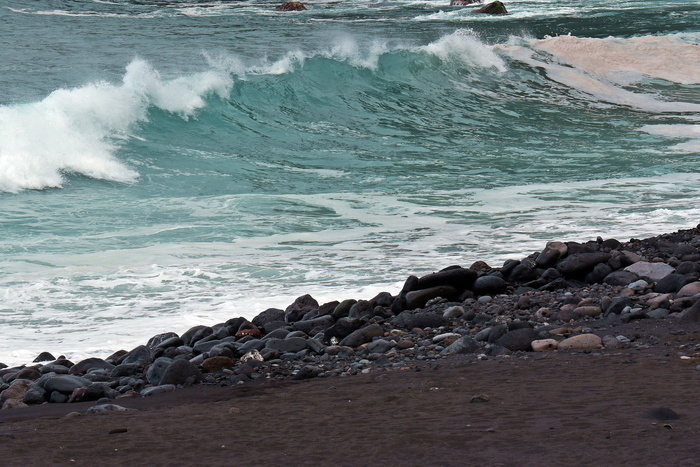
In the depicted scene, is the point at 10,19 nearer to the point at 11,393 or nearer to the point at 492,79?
the point at 492,79

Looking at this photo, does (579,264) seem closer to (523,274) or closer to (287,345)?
(523,274)

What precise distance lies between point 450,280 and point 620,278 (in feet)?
4.05

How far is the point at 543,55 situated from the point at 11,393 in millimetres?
25189

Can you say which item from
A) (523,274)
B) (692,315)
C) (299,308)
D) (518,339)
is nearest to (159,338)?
(299,308)

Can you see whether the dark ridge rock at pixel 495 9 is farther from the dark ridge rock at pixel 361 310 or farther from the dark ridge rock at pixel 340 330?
the dark ridge rock at pixel 340 330

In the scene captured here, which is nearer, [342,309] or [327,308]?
[342,309]

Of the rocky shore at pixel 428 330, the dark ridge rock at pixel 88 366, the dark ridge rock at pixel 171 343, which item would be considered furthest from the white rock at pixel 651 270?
the dark ridge rock at pixel 88 366

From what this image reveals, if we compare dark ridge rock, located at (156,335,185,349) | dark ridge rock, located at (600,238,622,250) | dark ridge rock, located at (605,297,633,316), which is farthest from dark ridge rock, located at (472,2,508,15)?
dark ridge rock, located at (156,335,185,349)

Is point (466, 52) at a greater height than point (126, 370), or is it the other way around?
point (466, 52)

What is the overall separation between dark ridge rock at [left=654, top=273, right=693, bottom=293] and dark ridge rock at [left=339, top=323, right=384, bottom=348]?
1919 millimetres

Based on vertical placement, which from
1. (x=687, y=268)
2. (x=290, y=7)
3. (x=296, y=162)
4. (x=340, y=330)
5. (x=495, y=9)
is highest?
(x=290, y=7)

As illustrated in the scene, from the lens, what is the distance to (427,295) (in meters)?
6.79

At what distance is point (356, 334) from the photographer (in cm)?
598

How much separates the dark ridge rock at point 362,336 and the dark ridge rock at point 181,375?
1.03 metres
